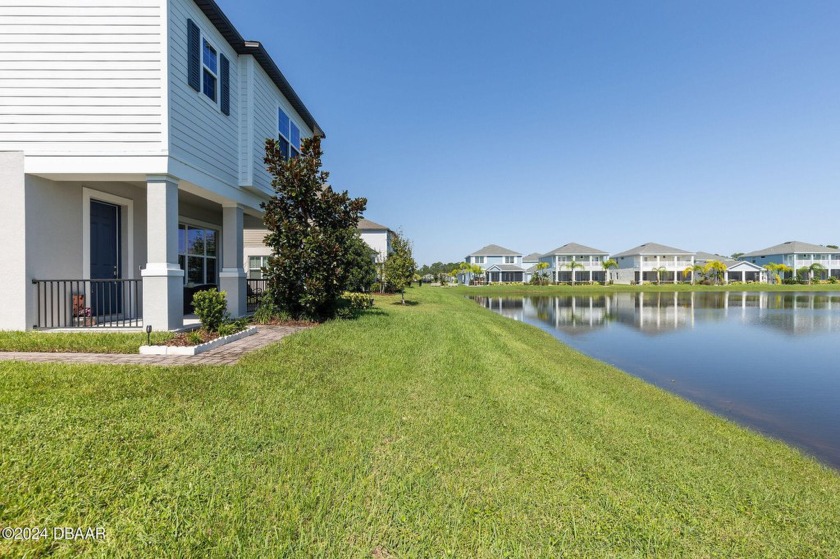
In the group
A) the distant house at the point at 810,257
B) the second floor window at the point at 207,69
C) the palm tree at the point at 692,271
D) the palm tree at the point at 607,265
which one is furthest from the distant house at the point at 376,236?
the distant house at the point at 810,257

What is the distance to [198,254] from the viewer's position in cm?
1221

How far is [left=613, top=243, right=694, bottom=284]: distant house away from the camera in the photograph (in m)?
63.5

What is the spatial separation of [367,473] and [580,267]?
67374 millimetres

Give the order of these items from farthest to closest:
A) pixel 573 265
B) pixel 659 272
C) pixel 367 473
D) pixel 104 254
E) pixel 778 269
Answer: pixel 778 269, pixel 659 272, pixel 573 265, pixel 104 254, pixel 367 473

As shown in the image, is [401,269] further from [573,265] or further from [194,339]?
[573,265]

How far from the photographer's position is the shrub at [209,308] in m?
6.89

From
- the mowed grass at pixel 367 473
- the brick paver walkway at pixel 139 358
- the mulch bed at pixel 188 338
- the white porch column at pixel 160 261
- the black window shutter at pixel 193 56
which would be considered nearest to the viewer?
the mowed grass at pixel 367 473

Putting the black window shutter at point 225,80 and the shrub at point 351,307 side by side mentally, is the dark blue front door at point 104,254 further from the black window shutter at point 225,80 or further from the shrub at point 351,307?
the shrub at point 351,307

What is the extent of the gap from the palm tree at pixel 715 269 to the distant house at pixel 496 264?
29531mm

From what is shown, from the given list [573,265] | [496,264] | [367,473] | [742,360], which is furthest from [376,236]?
[573,265]

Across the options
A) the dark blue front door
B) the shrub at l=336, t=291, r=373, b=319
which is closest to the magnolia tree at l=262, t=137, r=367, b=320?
the shrub at l=336, t=291, r=373, b=319

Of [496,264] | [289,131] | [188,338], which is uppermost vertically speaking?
[289,131]

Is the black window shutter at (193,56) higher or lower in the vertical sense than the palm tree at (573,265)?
higher

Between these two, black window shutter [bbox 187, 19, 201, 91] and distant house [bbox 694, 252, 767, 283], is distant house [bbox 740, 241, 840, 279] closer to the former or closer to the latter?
distant house [bbox 694, 252, 767, 283]
